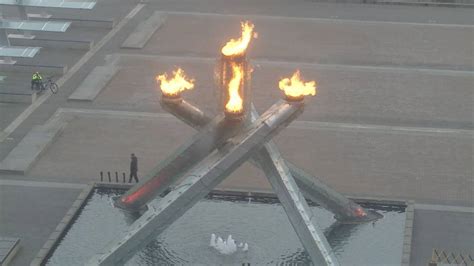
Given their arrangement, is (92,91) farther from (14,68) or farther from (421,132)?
(421,132)

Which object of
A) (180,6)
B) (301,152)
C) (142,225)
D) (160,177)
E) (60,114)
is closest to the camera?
(142,225)

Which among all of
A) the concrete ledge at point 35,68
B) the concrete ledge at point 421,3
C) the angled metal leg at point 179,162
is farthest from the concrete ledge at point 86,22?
the angled metal leg at point 179,162

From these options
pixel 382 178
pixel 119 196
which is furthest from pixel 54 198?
pixel 382 178

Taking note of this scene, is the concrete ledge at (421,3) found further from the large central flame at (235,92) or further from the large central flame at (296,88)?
the large central flame at (235,92)

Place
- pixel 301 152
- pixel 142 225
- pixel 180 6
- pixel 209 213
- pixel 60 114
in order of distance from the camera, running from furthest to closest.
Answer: pixel 180 6 → pixel 60 114 → pixel 301 152 → pixel 209 213 → pixel 142 225

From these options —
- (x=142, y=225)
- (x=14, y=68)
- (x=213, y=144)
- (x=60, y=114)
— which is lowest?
(x=142, y=225)

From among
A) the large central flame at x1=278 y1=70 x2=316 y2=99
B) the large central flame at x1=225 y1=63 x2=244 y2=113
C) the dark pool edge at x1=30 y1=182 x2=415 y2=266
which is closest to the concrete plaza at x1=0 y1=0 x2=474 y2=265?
the dark pool edge at x1=30 y1=182 x2=415 y2=266

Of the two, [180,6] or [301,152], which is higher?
[180,6]
